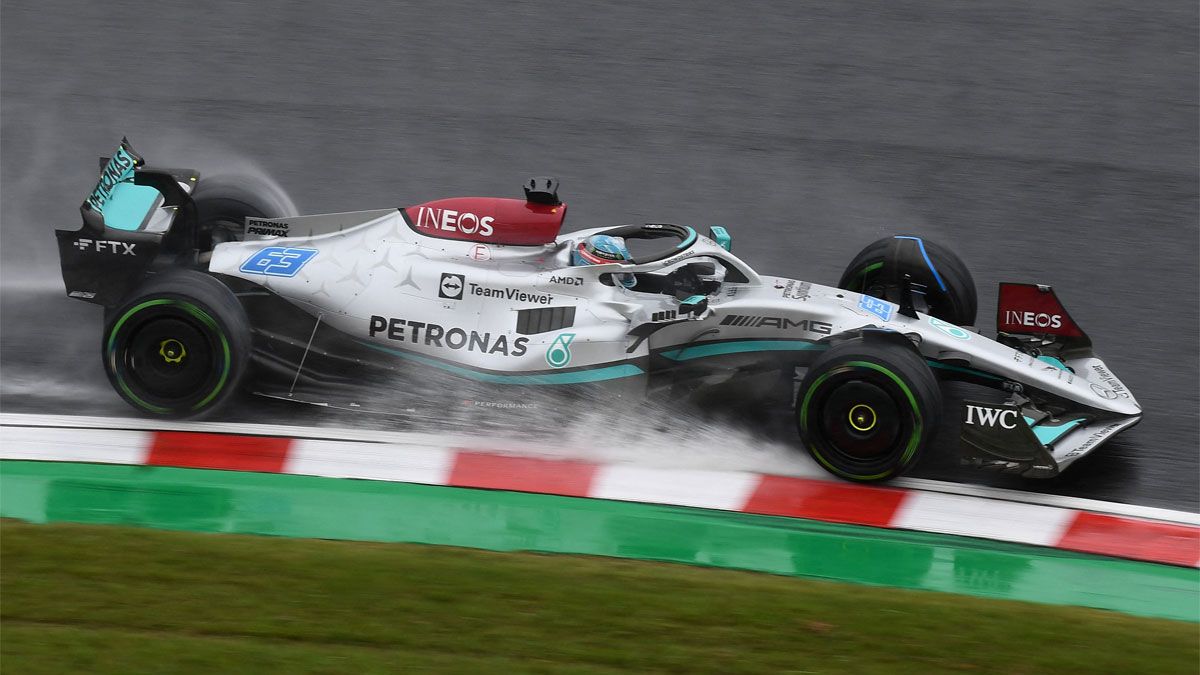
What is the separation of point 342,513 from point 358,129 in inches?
190

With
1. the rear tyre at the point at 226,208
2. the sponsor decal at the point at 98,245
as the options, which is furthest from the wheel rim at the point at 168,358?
the rear tyre at the point at 226,208

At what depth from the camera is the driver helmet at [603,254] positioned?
24.5 ft

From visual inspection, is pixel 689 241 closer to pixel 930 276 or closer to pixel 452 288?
pixel 452 288

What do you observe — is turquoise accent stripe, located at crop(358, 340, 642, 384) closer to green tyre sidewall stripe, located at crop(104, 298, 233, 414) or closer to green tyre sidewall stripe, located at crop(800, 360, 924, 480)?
green tyre sidewall stripe, located at crop(104, 298, 233, 414)

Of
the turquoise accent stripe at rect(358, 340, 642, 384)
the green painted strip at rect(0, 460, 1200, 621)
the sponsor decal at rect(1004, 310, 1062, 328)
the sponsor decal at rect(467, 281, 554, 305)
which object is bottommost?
the green painted strip at rect(0, 460, 1200, 621)

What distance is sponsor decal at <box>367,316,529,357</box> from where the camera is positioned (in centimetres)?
737

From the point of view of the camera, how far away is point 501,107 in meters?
10.8

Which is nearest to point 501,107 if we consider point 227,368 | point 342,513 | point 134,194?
point 134,194

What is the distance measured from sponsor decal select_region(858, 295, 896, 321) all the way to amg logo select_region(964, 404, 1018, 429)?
0.78m

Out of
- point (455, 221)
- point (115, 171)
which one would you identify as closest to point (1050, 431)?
point (455, 221)

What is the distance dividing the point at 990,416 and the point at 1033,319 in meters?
1.16

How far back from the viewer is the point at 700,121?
10805 mm

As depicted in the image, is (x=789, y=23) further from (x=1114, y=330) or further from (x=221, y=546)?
(x=221, y=546)

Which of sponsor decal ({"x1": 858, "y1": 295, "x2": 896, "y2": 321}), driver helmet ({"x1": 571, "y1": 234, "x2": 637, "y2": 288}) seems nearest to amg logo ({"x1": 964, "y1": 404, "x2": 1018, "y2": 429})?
sponsor decal ({"x1": 858, "y1": 295, "x2": 896, "y2": 321})
